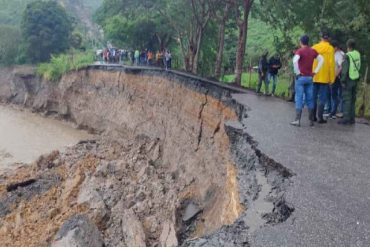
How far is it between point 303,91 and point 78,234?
5.93 m

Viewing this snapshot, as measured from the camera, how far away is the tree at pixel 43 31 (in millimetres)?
42594

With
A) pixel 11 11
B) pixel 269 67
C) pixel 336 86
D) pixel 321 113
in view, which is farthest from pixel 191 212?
pixel 11 11

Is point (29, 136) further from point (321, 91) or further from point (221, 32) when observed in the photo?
point (321, 91)

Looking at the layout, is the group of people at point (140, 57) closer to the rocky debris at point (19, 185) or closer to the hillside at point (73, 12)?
the rocky debris at point (19, 185)

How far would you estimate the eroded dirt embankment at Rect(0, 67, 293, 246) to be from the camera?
8.15 metres

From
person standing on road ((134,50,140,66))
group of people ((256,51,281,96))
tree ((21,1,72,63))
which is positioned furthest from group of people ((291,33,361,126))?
tree ((21,1,72,63))

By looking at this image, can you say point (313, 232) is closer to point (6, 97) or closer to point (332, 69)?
point (332, 69)

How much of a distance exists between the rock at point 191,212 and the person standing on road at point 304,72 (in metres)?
4.02

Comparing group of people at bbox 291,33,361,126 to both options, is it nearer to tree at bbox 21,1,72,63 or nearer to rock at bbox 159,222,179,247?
rock at bbox 159,222,179,247

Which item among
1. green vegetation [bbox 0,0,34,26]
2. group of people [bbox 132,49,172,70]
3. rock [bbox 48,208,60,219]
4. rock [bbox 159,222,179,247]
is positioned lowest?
rock [bbox 48,208,60,219]

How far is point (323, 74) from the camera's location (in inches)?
437

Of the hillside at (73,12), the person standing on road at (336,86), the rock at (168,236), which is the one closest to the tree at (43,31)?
the hillside at (73,12)

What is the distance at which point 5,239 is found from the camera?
41.9ft

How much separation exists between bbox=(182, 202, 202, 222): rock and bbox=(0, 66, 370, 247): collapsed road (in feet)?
0.16
